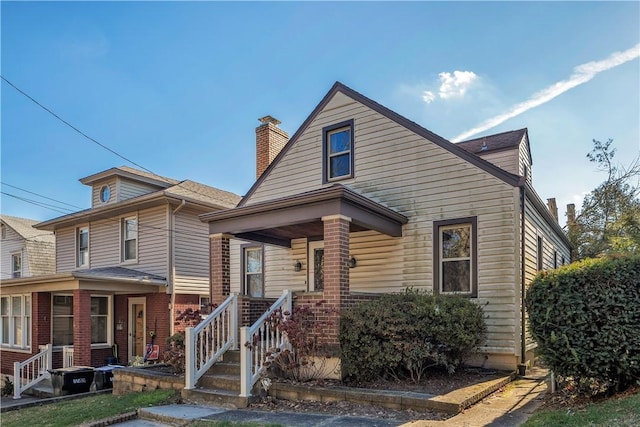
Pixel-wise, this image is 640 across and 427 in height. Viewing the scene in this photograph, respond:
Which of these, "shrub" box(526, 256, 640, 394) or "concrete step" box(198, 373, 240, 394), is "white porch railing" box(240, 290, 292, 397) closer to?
"concrete step" box(198, 373, 240, 394)

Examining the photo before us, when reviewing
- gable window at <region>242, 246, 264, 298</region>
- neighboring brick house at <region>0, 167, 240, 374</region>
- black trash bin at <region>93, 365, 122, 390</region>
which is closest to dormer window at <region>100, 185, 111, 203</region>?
neighboring brick house at <region>0, 167, 240, 374</region>

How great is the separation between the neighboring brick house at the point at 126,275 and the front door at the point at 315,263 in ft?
19.4

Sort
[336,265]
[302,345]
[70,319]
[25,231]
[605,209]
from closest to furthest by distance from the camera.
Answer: [302,345] < [336,265] < [70,319] < [605,209] < [25,231]

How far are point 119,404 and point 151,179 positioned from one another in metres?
11.9

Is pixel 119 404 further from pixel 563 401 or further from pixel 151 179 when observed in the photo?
pixel 151 179

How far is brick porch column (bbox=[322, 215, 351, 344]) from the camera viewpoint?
23.9 feet

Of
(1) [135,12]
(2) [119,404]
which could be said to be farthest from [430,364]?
(1) [135,12]

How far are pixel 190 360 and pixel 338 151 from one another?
6.24 meters

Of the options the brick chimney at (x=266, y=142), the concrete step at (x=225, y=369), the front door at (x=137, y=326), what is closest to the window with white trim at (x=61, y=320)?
the front door at (x=137, y=326)

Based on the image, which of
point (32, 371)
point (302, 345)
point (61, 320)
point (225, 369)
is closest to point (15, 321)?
point (61, 320)

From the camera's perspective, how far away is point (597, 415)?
4469 mm

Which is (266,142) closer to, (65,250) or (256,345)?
(256,345)

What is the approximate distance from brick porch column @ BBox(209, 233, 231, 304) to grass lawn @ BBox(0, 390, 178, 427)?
7.45 ft

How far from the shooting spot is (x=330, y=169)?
11.4 meters
